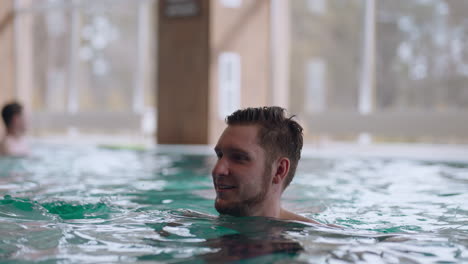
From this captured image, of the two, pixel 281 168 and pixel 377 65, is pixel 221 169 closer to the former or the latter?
pixel 281 168

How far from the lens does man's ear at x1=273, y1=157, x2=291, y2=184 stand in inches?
95.3

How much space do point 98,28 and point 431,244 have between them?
1158 cm

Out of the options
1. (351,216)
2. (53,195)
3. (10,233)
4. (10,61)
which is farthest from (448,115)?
(10,61)

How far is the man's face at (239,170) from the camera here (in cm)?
228

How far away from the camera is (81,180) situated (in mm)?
5008

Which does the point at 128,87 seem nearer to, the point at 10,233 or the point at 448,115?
the point at 448,115

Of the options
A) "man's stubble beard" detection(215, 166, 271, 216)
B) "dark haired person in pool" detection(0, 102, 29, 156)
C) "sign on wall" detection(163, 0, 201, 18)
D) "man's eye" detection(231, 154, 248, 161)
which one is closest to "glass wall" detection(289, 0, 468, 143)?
"sign on wall" detection(163, 0, 201, 18)

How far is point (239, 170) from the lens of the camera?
7.52 feet

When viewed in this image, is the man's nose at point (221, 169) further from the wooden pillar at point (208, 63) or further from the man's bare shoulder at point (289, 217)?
the wooden pillar at point (208, 63)

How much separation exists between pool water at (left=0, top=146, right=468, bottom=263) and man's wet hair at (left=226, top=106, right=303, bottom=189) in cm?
30

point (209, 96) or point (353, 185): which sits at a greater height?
point (209, 96)

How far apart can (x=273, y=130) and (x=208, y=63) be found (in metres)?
7.79

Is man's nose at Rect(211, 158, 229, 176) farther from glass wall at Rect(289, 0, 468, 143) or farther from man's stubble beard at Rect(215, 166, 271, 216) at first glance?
glass wall at Rect(289, 0, 468, 143)

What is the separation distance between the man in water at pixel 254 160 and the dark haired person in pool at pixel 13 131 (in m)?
4.34
